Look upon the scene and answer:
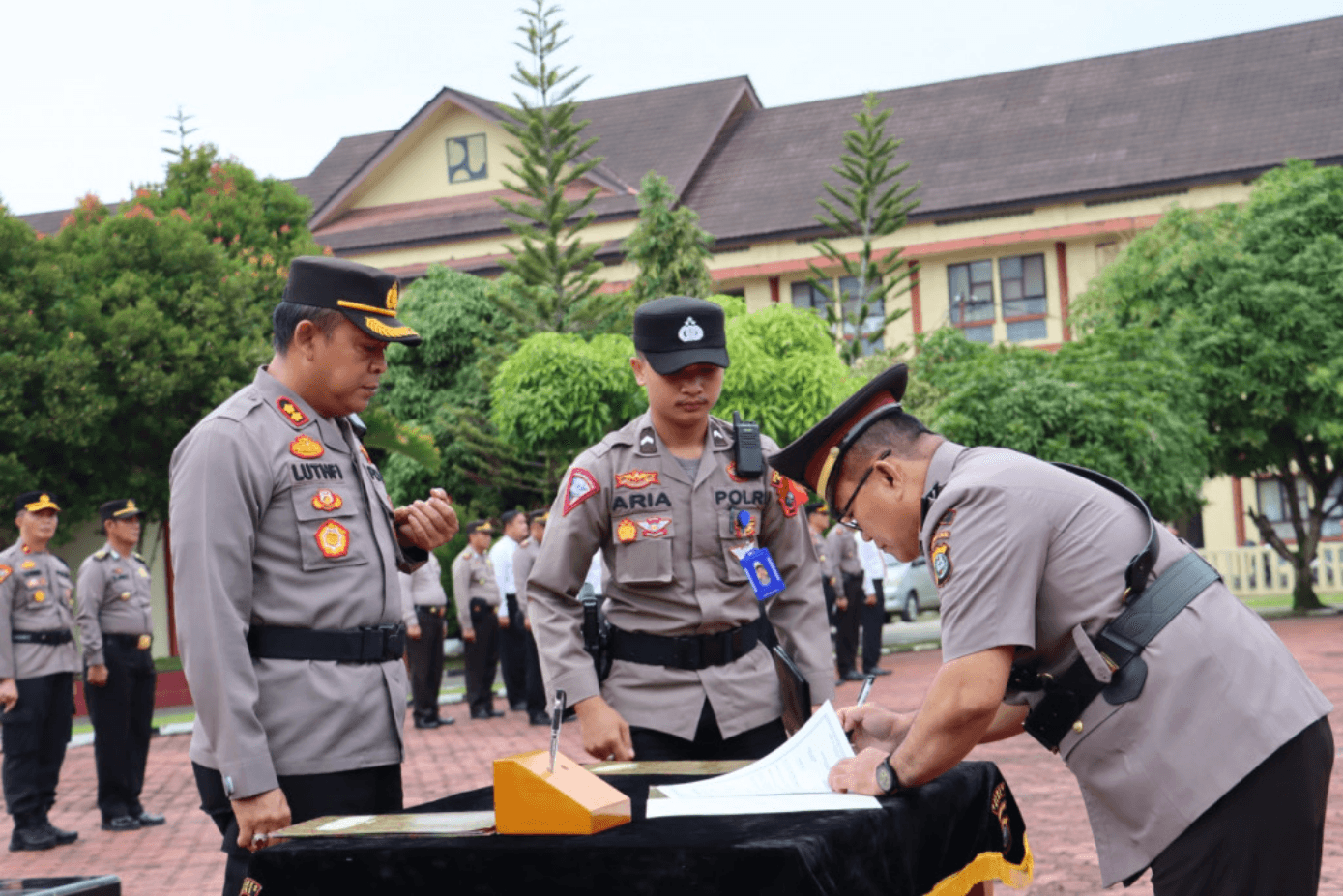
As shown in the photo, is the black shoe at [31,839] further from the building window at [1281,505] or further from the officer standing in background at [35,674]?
the building window at [1281,505]

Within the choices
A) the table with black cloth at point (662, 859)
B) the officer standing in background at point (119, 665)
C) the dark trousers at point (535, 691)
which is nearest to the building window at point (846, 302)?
the dark trousers at point (535, 691)

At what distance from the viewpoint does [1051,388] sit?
755 inches

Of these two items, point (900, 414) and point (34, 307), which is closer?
point (900, 414)

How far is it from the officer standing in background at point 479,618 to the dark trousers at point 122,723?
5.17 meters

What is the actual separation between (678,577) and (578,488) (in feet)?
1.38

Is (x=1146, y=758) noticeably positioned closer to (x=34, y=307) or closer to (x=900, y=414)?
(x=900, y=414)

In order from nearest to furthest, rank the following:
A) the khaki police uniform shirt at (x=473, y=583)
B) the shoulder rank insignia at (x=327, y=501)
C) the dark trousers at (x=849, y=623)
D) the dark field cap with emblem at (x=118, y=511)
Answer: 1. the shoulder rank insignia at (x=327, y=501)
2. the dark field cap with emblem at (x=118, y=511)
3. the khaki police uniform shirt at (x=473, y=583)
4. the dark trousers at (x=849, y=623)

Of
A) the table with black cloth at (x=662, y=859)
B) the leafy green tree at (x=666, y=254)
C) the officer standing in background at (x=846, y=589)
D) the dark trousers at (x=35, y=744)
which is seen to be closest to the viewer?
the table with black cloth at (x=662, y=859)

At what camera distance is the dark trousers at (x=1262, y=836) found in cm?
268

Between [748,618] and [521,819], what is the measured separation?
64.3 inches

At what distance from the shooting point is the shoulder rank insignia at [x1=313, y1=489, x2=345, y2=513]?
3516 millimetres

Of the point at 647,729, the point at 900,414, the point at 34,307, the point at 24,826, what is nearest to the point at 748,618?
the point at 647,729

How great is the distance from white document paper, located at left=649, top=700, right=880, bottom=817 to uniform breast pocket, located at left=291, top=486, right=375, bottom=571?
991mm

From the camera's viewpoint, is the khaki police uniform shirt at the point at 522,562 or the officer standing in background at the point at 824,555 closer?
the khaki police uniform shirt at the point at 522,562
